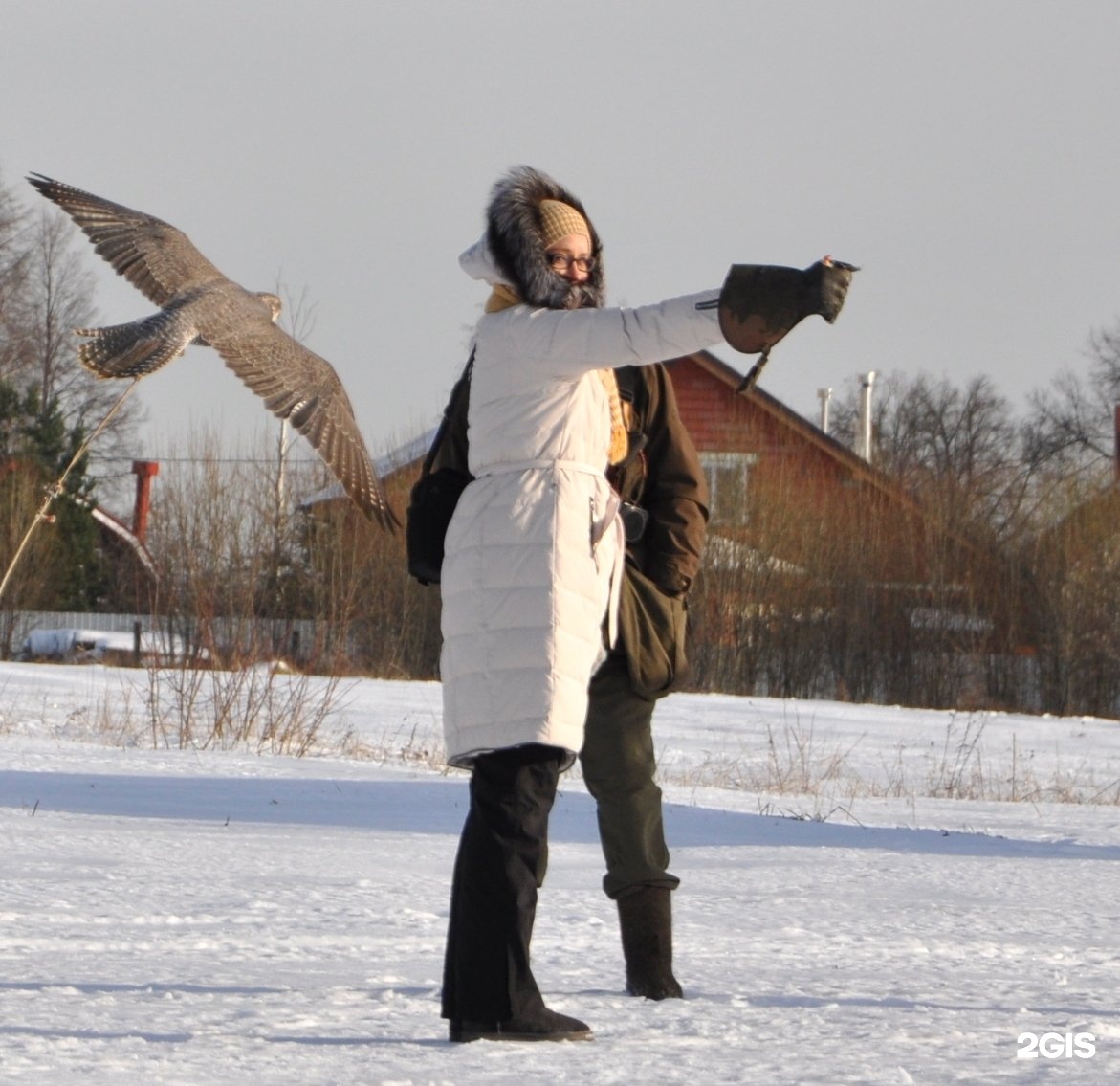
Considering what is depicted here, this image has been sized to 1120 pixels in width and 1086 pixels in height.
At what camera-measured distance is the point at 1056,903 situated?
5.25m

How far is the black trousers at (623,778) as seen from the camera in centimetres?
357

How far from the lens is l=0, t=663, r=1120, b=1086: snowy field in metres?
3.06

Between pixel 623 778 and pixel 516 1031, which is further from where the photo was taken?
pixel 623 778

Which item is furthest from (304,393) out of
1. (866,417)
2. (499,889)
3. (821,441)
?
(866,417)

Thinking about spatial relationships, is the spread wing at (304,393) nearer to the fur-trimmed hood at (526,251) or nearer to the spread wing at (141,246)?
the spread wing at (141,246)

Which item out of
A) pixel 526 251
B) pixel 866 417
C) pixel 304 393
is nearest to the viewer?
pixel 526 251

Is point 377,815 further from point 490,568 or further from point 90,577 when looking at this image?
point 90,577

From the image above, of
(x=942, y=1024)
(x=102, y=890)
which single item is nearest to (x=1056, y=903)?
(x=942, y=1024)

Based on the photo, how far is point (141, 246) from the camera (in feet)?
29.2

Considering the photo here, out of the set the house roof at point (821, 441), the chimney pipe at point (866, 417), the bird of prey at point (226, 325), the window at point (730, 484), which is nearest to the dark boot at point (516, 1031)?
the bird of prey at point (226, 325)

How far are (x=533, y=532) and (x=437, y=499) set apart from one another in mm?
358

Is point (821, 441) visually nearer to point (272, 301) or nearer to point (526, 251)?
point (272, 301)

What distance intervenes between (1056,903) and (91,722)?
8.30 meters

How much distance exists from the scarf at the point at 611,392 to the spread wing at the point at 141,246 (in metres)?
5.55
